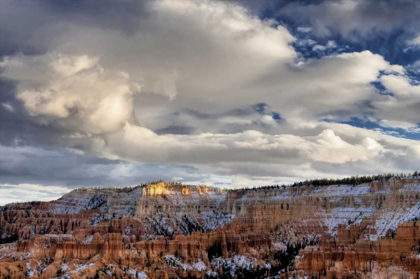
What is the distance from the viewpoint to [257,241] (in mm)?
154000

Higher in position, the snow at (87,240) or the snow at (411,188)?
the snow at (411,188)

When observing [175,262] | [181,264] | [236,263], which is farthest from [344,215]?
[175,262]

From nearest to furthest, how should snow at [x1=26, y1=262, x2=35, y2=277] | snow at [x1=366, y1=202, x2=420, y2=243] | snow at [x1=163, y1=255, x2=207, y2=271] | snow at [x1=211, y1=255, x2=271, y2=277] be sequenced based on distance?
1. snow at [x1=26, y1=262, x2=35, y2=277]
2. snow at [x1=163, y1=255, x2=207, y2=271]
3. snow at [x1=366, y1=202, x2=420, y2=243]
4. snow at [x1=211, y1=255, x2=271, y2=277]

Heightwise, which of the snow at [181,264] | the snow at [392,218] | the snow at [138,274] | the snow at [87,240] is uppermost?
the snow at [392,218]

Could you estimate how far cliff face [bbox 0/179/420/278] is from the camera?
325 feet

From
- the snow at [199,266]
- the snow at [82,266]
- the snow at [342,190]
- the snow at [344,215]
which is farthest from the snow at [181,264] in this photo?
the snow at [342,190]

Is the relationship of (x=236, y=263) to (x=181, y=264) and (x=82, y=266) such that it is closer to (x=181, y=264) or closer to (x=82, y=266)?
(x=181, y=264)

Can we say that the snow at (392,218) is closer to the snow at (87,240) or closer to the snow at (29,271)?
the snow at (87,240)

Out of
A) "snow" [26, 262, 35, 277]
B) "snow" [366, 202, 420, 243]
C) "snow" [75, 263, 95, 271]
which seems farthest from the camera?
"snow" [366, 202, 420, 243]

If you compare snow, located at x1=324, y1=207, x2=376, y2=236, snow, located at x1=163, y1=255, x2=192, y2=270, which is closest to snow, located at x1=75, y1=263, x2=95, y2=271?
snow, located at x1=163, y1=255, x2=192, y2=270

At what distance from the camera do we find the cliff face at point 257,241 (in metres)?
99.1

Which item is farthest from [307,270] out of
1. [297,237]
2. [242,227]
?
[242,227]

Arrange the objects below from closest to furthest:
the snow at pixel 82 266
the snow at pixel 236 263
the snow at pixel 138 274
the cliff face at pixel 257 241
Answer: the cliff face at pixel 257 241
the snow at pixel 82 266
the snow at pixel 138 274
the snow at pixel 236 263

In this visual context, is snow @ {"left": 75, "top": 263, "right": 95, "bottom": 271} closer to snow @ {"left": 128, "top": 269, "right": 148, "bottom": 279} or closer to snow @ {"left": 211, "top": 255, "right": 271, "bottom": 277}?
snow @ {"left": 128, "top": 269, "right": 148, "bottom": 279}
